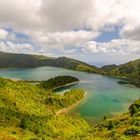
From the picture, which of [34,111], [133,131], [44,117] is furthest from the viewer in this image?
[34,111]

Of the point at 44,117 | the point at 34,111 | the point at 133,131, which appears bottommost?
the point at 34,111

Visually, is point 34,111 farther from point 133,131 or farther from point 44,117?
point 133,131

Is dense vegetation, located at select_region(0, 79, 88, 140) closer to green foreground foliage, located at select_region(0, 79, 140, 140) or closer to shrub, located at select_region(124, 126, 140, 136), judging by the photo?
green foreground foliage, located at select_region(0, 79, 140, 140)

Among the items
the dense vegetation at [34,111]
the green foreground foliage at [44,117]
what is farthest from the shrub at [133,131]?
the dense vegetation at [34,111]

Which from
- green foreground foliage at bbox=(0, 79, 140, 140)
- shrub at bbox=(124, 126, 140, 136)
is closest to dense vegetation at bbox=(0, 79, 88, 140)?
green foreground foliage at bbox=(0, 79, 140, 140)

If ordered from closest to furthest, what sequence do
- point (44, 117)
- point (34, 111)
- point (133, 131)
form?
point (133, 131), point (44, 117), point (34, 111)

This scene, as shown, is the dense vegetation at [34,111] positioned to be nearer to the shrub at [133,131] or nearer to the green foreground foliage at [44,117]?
the green foreground foliage at [44,117]

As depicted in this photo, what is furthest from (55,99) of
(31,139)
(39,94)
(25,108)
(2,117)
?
(31,139)

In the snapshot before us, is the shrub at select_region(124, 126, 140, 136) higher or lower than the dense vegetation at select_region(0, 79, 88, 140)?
higher

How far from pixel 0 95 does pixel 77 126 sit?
41.1 m

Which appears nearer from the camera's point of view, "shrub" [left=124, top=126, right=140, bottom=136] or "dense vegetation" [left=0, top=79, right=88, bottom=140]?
"shrub" [left=124, top=126, right=140, bottom=136]

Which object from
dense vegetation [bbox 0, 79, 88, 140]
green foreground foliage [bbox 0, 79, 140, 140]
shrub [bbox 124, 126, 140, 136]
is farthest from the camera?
dense vegetation [bbox 0, 79, 88, 140]

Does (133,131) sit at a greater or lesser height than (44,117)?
greater

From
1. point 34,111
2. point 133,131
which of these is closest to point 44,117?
point 34,111
